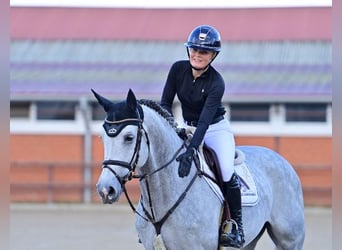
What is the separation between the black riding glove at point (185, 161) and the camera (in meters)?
6.25

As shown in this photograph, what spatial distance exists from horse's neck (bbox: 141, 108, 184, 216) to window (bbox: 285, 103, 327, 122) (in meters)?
14.6

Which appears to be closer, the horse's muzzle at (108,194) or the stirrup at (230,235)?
the horse's muzzle at (108,194)

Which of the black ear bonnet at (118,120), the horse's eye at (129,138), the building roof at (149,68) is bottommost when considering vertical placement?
the horse's eye at (129,138)

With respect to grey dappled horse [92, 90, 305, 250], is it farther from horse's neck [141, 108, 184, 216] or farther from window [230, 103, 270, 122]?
window [230, 103, 270, 122]

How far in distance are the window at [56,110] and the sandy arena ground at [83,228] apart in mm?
2505

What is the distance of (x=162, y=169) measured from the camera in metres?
6.21

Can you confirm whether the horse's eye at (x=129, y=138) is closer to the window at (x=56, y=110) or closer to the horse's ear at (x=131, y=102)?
the horse's ear at (x=131, y=102)

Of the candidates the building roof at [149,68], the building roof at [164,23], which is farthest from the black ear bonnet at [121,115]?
the building roof at [164,23]

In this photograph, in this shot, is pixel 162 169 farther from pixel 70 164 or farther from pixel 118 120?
pixel 70 164

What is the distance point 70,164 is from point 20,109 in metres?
2.18

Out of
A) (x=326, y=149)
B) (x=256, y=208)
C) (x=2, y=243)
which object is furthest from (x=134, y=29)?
(x=256, y=208)

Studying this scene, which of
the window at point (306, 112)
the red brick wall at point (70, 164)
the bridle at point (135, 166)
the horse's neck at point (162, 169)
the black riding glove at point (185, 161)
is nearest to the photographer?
the bridle at point (135, 166)

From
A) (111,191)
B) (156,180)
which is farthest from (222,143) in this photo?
(111,191)

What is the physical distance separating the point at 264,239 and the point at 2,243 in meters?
5.41
